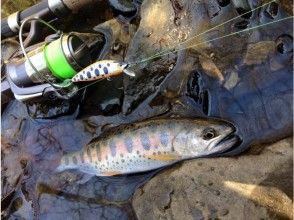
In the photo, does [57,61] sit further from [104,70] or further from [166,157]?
[166,157]

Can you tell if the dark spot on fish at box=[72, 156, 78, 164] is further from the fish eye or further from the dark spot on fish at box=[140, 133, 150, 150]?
the fish eye

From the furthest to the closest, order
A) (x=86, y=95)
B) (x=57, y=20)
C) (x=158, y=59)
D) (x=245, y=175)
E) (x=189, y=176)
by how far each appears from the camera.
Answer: (x=57, y=20) → (x=86, y=95) → (x=158, y=59) → (x=189, y=176) → (x=245, y=175)

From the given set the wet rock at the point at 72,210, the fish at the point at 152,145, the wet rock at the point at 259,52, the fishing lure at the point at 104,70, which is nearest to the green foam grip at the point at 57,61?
the fishing lure at the point at 104,70

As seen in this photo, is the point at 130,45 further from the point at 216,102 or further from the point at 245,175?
the point at 245,175

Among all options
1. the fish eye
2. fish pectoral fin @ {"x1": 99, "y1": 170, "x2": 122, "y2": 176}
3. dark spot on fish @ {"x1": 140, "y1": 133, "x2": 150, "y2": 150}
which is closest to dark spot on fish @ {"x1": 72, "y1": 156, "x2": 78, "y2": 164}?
fish pectoral fin @ {"x1": 99, "y1": 170, "x2": 122, "y2": 176}

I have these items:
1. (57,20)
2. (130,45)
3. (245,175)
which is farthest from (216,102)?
(57,20)

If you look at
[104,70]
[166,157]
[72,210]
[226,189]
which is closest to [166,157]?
[166,157]

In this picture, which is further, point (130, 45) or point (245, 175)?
point (130, 45)
